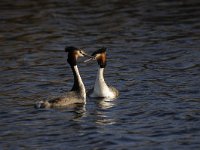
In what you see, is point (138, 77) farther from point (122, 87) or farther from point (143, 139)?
point (143, 139)

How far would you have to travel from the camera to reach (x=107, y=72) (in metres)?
27.5

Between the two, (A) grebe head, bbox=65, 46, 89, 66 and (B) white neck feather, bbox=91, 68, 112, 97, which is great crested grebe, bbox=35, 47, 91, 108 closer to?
(A) grebe head, bbox=65, 46, 89, 66

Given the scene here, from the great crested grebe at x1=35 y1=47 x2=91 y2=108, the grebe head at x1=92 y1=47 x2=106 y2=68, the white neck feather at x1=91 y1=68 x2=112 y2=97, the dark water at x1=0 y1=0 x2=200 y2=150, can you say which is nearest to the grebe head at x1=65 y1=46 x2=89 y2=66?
the great crested grebe at x1=35 y1=47 x2=91 y2=108

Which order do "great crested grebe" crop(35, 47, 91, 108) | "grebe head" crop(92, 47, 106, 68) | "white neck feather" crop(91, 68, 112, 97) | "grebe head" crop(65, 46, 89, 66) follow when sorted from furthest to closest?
"grebe head" crop(92, 47, 106, 68), "white neck feather" crop(91, 68, 112, 97), "grebe head" crop(65, 46, 89, 66), "great crested grebe" crop(35, 47, 91, 108)

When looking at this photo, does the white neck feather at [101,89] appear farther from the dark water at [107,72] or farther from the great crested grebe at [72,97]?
the great crested grebe at [72,97]

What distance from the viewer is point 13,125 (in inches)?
824

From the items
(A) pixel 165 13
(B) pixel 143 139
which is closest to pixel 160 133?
(B) pixel 143 139

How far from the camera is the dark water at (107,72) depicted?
1966 cm

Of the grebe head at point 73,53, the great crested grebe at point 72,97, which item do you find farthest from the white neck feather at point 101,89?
the grebe head at point 73,53

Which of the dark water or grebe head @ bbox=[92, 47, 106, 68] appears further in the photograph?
grebe head @ bbox=[92, 47, 106, 68]

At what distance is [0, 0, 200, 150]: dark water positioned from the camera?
19.7 metres

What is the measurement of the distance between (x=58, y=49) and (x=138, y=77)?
6.03 meters

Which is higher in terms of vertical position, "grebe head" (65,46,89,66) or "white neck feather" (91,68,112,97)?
"grebe head" (65,46,89,66)

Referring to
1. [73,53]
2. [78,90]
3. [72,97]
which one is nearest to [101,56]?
[73,53]
